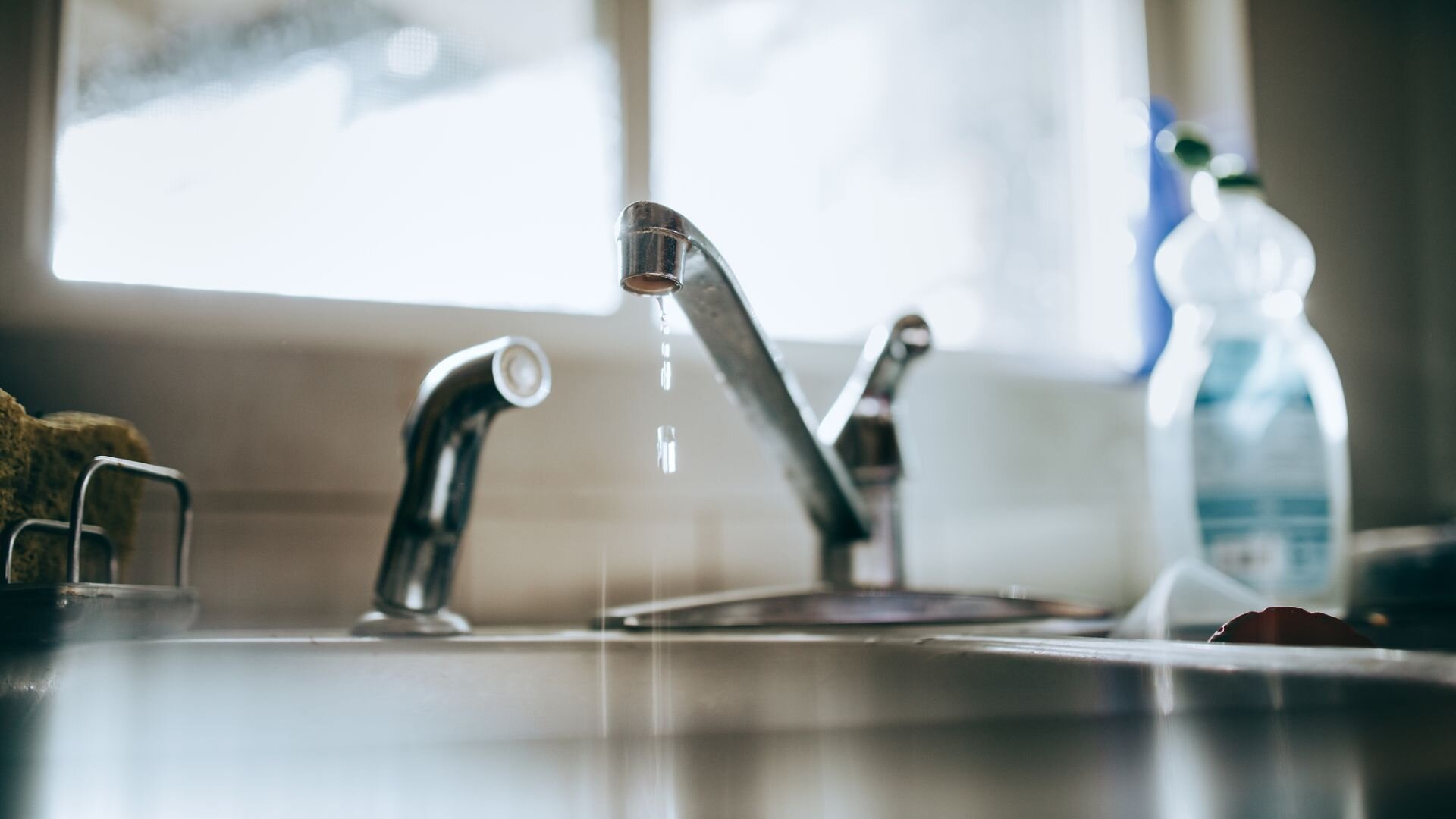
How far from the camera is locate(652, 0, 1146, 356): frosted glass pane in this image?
994 millimetres

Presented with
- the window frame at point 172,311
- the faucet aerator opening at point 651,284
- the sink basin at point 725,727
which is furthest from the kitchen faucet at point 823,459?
the window frame at point 172,311

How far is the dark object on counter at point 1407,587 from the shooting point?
31.1 inches

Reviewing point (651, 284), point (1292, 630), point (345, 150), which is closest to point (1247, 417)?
point (1292, 630)

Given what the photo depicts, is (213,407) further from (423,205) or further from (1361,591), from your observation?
(1361,591)

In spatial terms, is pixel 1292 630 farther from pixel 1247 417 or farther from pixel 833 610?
pixel 1247 417

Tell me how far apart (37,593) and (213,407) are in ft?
0.96

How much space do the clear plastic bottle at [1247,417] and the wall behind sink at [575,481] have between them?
0.30 feet

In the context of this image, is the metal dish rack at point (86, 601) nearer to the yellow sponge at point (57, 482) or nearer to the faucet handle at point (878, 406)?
the yellow sponge at point (57, 482)

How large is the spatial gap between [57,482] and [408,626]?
18 cm

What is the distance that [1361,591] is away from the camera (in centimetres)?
96

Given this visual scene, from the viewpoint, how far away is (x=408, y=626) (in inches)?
23.9

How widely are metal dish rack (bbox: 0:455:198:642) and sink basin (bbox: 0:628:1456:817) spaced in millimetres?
15

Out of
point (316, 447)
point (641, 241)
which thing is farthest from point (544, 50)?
point (641, 241)

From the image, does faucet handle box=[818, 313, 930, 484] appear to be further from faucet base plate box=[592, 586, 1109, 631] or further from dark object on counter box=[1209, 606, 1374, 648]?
dark object on counter box=[1209, 606, 1374, 648]
